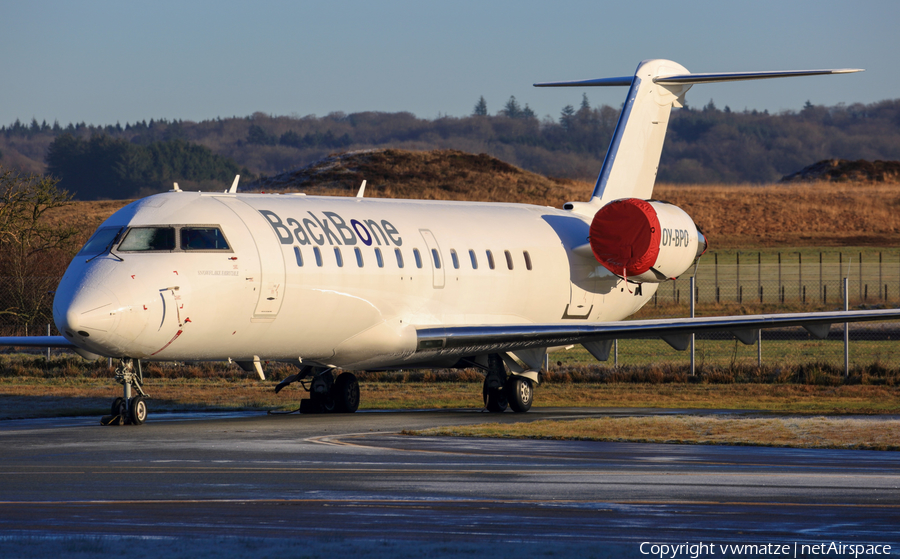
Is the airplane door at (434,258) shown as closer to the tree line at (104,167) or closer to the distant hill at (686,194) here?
the distant hill at (686,194)

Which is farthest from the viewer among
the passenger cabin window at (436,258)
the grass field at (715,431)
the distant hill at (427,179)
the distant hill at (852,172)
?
the distant hill at (852,172)

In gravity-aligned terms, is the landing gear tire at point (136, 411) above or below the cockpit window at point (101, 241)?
below

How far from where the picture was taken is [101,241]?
1906 centimetres

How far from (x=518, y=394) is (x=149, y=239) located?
845 centimetres

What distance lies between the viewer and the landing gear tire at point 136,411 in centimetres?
1938

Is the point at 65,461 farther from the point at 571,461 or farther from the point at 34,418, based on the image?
the point at 34,418

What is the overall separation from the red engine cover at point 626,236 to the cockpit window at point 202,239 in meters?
9.33

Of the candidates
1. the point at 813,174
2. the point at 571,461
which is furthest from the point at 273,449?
the point at 813,174

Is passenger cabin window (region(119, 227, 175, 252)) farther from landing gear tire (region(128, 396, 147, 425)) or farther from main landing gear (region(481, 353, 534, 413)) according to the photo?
main landing gear (region(481, 353, 534, 413))

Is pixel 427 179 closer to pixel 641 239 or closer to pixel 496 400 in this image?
pixel 641 239

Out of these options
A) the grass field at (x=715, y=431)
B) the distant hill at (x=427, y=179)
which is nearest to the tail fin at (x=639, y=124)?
the grass field at (x=715, y=431)

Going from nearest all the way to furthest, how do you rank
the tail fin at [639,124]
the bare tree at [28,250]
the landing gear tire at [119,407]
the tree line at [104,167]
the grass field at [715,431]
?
the grass field at [715,431], the landing gear tire at [119,407], the tail fin at [639,124], the bare tree at [28,250], the tree line at [104,167]

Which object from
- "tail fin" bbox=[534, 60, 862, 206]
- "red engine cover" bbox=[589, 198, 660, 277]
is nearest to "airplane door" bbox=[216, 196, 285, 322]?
"red engine cover" bbox=[589, 198, 660, 277]

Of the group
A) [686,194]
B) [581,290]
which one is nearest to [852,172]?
[686,194]
